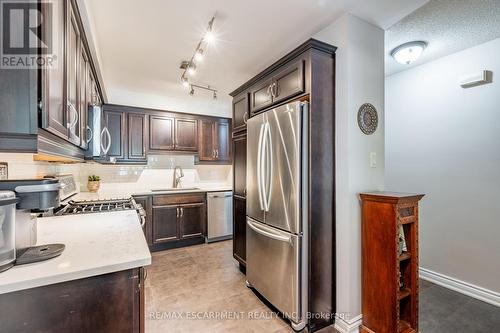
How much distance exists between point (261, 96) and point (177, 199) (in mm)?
2278

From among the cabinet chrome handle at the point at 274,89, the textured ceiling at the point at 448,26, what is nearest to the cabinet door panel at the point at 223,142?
the cabinet chrome handle at the point at 274,89

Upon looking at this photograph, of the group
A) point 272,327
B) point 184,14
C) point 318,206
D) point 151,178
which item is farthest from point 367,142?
point 151,178

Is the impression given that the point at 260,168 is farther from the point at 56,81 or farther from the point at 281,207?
the point at 56,81

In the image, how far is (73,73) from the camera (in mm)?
1412

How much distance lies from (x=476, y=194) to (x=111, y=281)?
3297mm

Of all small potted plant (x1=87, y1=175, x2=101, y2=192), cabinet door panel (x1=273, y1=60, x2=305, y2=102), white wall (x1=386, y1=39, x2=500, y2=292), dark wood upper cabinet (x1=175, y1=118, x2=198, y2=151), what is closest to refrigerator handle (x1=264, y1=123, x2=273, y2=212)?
cabinet door panel (x1=273, y1=60, x2=305, y2=102)

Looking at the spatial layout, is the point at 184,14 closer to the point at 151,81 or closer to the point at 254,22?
the point at 254,22

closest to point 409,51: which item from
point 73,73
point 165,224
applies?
point 73,73

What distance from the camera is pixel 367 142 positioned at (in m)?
2.01

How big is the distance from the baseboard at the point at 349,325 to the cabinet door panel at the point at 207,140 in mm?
3299

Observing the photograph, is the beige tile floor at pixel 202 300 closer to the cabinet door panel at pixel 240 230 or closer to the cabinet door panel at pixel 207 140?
the cabinet door panel at pixel 240 230

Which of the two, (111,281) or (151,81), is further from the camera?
(151,81)

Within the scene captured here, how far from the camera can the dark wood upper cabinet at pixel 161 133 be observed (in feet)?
13.0

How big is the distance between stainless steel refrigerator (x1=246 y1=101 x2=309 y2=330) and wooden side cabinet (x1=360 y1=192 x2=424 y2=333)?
492 mm
